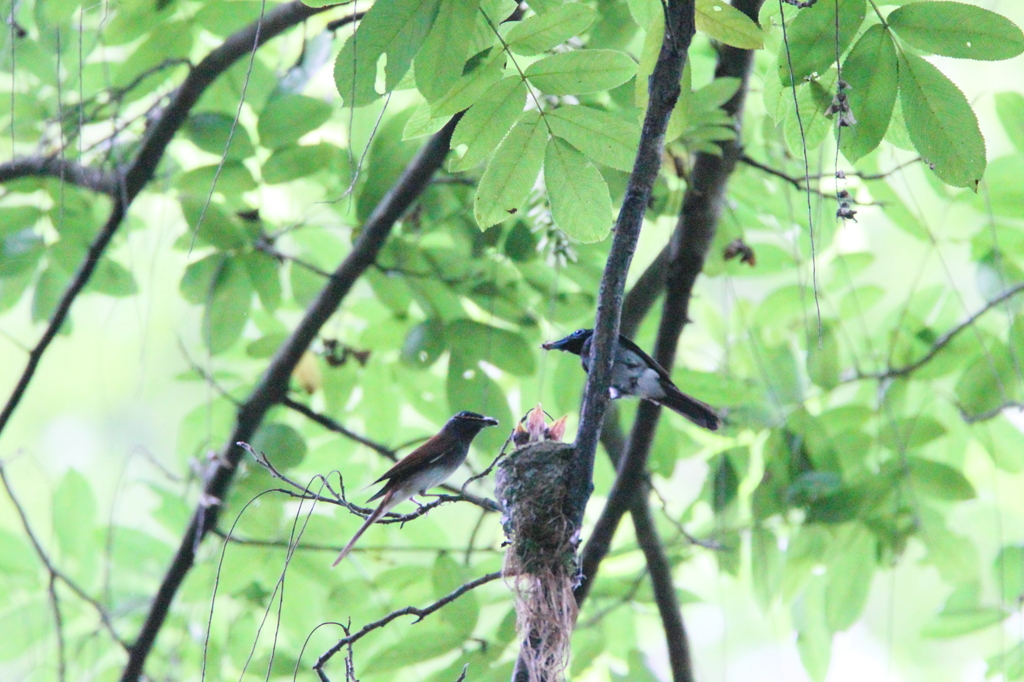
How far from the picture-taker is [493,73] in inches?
91.0

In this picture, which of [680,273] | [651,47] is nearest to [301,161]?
[680,273]

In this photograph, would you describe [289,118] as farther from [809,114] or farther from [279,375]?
[809,114]

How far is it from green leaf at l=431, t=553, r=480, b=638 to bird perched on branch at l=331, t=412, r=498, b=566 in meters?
0.41

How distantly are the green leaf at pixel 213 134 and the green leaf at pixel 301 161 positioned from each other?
11cm

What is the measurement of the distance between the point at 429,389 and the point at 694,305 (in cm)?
159

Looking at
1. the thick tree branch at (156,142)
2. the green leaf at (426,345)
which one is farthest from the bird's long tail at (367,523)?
the thick tree branch at (156,142)

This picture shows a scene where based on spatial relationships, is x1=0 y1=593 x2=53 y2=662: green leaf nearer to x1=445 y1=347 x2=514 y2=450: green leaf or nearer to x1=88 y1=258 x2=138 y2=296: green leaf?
x1=88 y1=258 x2=138 y2=296: green leaf

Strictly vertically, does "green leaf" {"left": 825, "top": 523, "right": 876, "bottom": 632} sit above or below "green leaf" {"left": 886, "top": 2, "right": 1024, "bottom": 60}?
below

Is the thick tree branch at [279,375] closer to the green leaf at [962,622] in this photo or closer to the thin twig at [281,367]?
the thin twig at [281,367]

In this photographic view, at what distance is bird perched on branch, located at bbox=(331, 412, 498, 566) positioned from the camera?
314 centimetres

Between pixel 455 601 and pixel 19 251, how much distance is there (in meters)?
2.46

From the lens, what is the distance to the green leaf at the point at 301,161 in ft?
12.3

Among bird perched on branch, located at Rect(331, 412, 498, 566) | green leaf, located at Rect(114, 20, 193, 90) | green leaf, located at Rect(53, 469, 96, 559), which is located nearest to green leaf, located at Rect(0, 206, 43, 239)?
green leaf, located at Rect(114, 20, 193, 90)

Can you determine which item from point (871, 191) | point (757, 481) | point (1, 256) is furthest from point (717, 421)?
point (1, 256)
